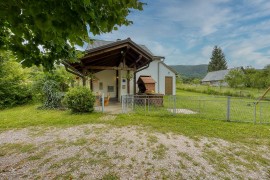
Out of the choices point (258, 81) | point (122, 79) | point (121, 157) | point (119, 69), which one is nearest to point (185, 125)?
point (121, 157)

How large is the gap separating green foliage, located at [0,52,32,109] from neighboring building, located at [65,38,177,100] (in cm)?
485

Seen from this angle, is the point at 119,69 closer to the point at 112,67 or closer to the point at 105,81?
the point at 112,67

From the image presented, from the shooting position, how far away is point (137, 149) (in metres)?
4.13

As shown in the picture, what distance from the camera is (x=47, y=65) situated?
135 inches

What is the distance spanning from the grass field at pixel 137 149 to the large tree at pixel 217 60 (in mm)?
60711

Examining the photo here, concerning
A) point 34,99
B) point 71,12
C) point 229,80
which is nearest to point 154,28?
point 34,99

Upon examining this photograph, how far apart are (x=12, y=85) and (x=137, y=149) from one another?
1254 centimetres

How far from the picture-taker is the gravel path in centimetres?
308

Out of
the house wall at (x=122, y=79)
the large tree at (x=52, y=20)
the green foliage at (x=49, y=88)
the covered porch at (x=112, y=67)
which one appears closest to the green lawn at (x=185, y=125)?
the covered porch at (x=112, y=67)

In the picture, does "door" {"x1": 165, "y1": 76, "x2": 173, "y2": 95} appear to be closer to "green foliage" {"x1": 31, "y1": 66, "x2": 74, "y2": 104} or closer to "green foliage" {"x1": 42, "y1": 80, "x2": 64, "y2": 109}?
"green foliage" {"x1": 31, "y1": 66, "x2": 74, "y2": 104}

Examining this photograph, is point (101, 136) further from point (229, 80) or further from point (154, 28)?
point (229, 80)

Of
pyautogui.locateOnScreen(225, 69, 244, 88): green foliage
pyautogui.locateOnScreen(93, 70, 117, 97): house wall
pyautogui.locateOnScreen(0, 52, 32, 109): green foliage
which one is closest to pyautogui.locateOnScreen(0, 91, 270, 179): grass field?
pyautogui.locateOnScreen(93, 70, 117, 97): house wall

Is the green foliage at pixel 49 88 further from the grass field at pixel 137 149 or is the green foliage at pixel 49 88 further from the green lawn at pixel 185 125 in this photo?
the grass field at pixel 137 149

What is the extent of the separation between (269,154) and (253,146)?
0.45 meters
